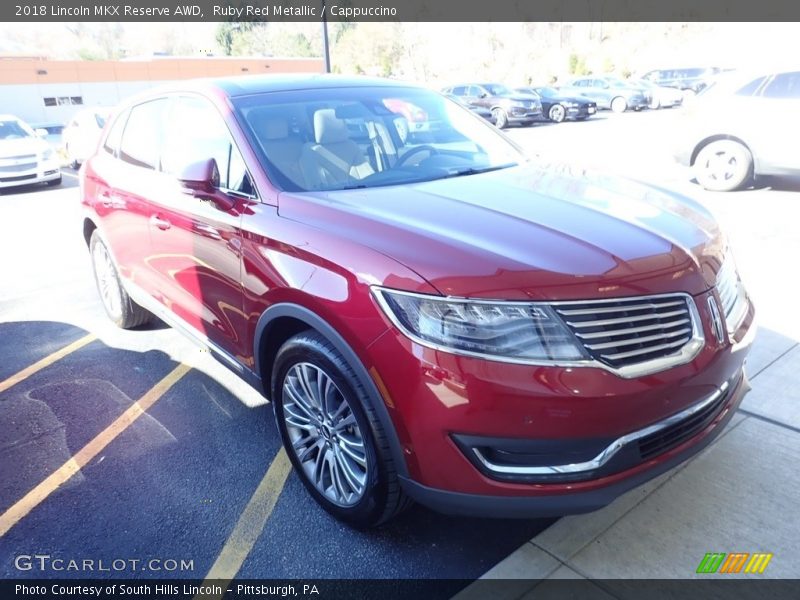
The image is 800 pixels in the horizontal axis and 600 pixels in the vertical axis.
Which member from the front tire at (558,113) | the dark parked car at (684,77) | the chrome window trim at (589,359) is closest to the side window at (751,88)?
the chrome window trim at (589,359)

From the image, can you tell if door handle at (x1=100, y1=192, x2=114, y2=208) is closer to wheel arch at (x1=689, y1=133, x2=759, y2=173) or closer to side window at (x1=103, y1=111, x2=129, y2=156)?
side window at (x1=103, y1=111, x2=129, y2=156)

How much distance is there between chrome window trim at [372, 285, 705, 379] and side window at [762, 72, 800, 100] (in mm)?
7624

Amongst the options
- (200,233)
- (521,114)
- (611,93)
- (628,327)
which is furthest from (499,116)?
(628,327)

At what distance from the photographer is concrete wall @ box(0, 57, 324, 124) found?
39.0 metres

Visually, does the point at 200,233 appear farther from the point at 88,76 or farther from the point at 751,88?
the point at 88,76

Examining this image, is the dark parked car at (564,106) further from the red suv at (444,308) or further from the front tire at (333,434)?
the front tire at (333,434)

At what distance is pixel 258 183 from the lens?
2918 mm

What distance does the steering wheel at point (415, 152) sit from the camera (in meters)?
3.34

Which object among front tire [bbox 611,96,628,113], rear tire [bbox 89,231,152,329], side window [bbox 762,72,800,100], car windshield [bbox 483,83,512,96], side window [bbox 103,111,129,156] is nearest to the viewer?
side window [bbox 103,111,129,156]

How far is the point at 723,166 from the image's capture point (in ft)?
29.1

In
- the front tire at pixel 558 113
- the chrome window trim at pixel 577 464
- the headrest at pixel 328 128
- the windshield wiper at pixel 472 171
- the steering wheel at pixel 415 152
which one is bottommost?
the chrome window trim at pixel 577 464

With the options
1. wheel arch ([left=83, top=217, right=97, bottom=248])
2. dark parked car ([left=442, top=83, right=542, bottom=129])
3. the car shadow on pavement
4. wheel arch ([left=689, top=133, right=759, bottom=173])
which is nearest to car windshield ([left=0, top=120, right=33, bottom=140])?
wheel arch ([left=83, top=217, right=97, bottom=248])

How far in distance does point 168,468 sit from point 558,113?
22395 millimetres

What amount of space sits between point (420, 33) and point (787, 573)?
2423 inches
